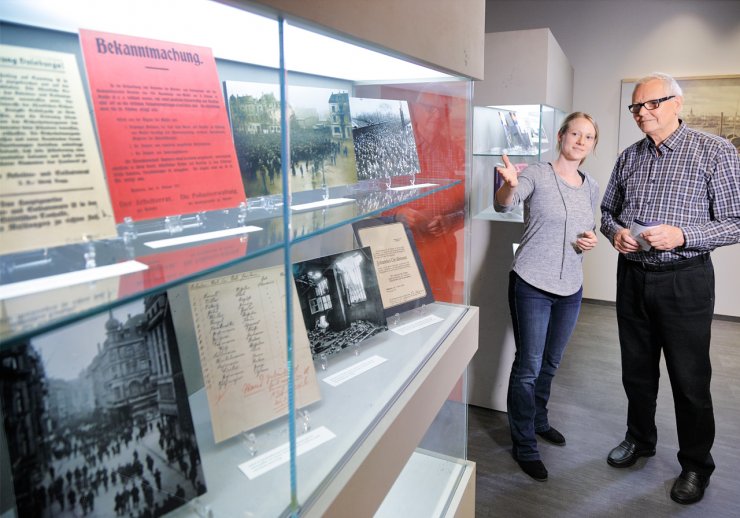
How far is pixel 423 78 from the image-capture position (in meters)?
1.53

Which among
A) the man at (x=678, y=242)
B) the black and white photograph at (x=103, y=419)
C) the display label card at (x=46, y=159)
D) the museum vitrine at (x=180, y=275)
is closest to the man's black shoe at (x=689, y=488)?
the man at (x=678, y=242)

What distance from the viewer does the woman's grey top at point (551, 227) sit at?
2.30 m

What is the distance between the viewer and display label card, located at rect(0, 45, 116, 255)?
0.57 m

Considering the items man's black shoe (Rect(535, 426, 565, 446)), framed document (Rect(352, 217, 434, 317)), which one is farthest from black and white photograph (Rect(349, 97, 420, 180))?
man's black shoe (Rect(535, 426, 565, 446))

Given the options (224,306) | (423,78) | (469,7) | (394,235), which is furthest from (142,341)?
(469,7)

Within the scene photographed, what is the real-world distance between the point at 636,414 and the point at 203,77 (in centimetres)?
255

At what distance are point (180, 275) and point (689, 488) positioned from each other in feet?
8.24

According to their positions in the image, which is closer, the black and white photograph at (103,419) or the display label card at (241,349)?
the black and white photograph at (103,419)

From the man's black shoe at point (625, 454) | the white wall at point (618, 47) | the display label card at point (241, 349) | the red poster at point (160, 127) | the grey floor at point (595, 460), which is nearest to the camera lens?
the red poster at point (160, 127)

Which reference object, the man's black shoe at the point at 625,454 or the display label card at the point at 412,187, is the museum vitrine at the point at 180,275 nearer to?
the display label card at the point at 412,187

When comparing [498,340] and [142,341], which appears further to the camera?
[498,340]

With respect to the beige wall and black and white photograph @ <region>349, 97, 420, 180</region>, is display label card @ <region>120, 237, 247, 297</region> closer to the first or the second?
the beige wall

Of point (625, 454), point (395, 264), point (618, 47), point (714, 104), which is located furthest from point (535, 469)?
point (618, 47)

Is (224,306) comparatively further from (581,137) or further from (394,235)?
(581,137)
